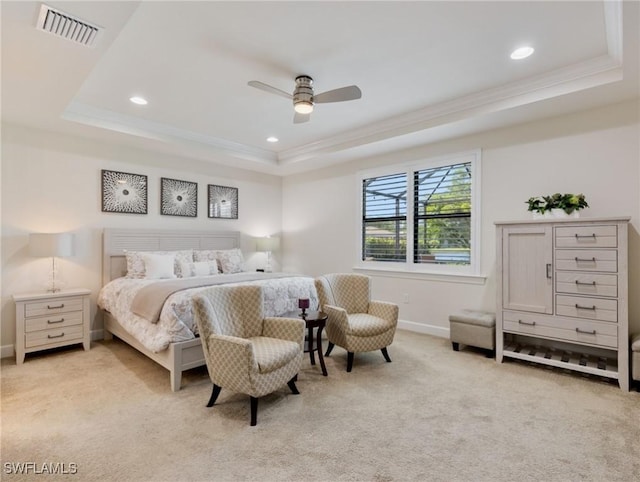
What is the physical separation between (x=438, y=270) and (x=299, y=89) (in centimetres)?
295

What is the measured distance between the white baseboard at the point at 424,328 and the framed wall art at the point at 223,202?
3376mm

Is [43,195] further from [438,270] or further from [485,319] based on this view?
[485,319]

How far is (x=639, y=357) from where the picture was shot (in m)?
2.78

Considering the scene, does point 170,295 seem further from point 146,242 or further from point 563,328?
point 563,328

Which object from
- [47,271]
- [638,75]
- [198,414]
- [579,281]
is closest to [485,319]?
[579,281]

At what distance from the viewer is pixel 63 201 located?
4148 millimetres

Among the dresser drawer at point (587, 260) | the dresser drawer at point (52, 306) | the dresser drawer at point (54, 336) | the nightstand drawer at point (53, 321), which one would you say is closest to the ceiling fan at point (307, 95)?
the dresser drawer at point (587, 260)

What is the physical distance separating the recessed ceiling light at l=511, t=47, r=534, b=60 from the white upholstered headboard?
4587mm

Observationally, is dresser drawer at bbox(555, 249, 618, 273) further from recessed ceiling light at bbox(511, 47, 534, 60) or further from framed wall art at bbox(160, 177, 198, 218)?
→ framed wall art at bbox(160, 177, 198, 218)

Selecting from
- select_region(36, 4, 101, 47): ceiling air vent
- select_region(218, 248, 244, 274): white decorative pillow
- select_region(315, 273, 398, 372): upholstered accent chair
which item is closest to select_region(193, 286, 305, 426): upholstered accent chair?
select_region(315, 273, 398, 372): upholstered accent chair

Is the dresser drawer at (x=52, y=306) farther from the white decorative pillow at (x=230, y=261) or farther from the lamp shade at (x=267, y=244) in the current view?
the lamp shade at (x=267, y=244)

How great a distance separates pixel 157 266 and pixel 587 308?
15.4 ft

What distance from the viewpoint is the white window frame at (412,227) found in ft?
13.7

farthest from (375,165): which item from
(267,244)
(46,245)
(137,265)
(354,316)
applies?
(46,245)
